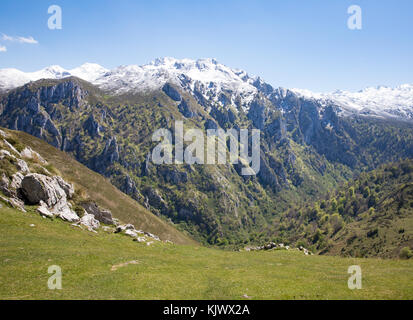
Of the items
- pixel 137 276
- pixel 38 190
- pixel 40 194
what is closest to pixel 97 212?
pixel 40 194

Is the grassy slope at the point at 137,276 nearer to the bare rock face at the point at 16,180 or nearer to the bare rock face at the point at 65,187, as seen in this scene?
the bare rock face at the point at 16,180

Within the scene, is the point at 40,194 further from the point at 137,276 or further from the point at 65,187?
the point at 137,276

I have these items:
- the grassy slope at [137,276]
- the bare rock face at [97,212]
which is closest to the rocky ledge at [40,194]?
the bare rock face at [97,212]

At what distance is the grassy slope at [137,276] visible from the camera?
25078 millimetres

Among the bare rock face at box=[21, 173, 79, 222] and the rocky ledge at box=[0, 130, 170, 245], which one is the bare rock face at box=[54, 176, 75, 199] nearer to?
the rocky ledge at box=[0, 130, 170, 245]

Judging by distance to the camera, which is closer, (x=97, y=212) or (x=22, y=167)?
(x=22, y=167)

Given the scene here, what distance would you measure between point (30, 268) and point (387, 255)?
4726 inches

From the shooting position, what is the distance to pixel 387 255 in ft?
340

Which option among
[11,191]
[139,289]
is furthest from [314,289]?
[11,191]

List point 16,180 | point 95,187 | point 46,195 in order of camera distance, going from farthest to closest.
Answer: point 95,187
point 46,195
point 16,180

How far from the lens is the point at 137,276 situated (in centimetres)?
2983
